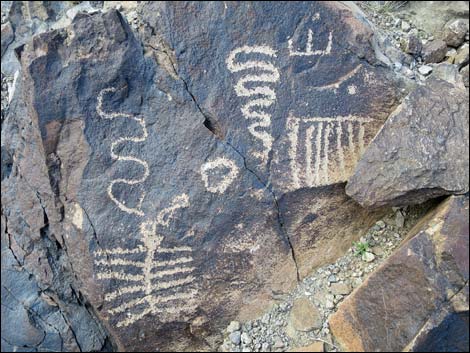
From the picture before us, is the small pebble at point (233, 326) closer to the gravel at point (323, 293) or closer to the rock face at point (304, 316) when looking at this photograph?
the gravel at point (323, 293)

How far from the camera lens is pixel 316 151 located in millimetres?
2592

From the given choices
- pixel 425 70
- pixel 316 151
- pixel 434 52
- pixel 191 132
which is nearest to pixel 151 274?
pixel 191 132

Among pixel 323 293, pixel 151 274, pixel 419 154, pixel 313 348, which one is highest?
pixel 419 154

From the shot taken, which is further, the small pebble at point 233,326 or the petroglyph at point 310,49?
the small pebble at point 233,326

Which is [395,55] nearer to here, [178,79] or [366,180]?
[366,180]

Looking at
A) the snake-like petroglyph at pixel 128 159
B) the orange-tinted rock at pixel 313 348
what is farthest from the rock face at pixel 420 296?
the snake-like petroglyph at pixel 128 159

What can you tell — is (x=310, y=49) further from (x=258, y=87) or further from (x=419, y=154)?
(x=419, y=154)

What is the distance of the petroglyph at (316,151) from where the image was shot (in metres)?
2.59

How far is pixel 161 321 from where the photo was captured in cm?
265

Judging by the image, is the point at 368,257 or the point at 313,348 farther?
the point at 368,257

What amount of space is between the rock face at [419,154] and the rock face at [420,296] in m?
0.12

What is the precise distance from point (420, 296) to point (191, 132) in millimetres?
1293

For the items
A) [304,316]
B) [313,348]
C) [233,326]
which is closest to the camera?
[313,348]

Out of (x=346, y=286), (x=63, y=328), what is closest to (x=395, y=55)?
(x=346, y=286)
